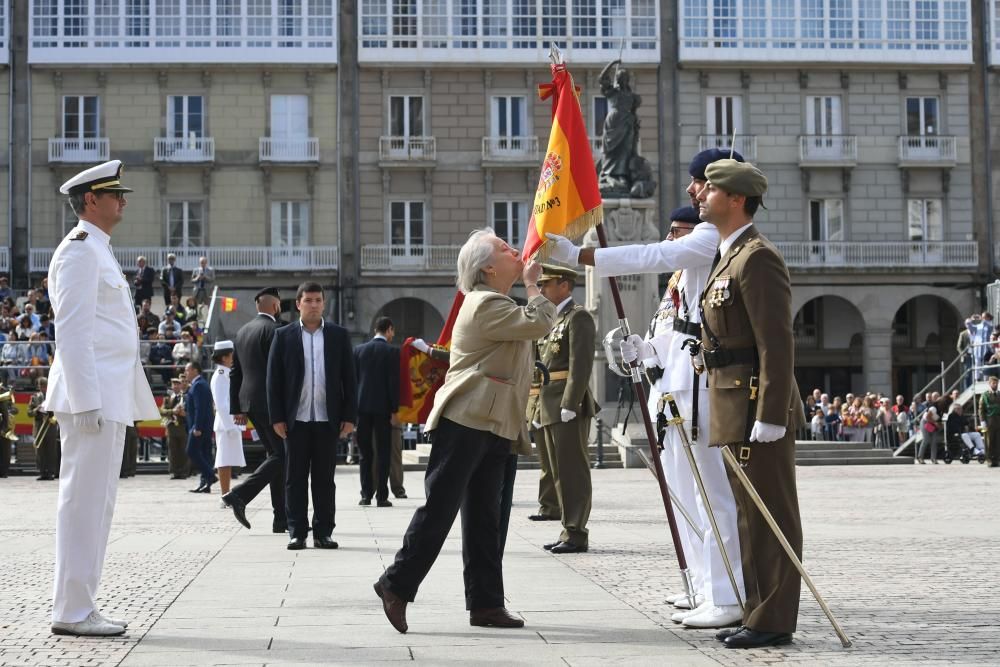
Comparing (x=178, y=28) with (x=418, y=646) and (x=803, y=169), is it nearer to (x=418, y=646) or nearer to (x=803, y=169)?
(x=803, y=169)

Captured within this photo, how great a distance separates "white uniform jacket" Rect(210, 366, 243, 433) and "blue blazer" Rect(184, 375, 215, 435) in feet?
5.43

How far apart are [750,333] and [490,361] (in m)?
1.30

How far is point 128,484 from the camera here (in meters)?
21.8

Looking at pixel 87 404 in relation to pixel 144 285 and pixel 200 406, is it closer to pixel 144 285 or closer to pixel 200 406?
pixel 200 406

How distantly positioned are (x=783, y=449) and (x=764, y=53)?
39.3 metres

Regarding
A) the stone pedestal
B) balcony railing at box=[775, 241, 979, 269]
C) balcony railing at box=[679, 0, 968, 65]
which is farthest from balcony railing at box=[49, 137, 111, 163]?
the stone pedestal

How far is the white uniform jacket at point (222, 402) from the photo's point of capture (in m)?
17.4

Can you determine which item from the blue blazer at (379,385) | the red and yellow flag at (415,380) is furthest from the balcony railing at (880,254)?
the blue blazer at (379,385)

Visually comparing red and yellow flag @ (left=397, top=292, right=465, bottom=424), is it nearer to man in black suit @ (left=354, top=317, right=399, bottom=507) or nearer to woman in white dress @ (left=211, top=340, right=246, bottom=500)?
man in black suit @ (left=354, top=317, right=399, bottom=507)

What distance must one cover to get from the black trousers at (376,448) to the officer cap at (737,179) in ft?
30.9

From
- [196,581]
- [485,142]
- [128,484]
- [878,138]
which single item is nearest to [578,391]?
[196,581]

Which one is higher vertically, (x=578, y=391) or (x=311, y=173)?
(x=311, y=173)

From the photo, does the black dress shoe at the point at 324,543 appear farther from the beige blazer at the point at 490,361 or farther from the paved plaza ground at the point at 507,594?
the beige blazer at the point at 490,361

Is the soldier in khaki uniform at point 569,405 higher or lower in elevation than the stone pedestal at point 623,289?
lower
